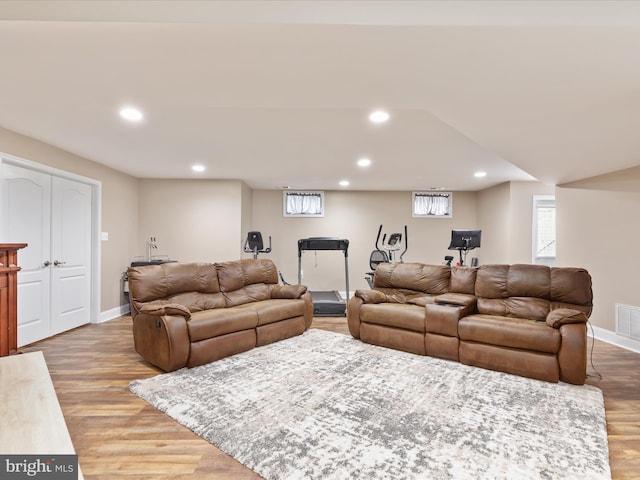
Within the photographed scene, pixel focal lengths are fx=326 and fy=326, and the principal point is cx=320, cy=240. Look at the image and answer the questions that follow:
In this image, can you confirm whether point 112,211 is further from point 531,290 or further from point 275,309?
point 531,290

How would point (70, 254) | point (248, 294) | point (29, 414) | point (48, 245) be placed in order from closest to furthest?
point (29, 414)
point (48, 245)
point (248, 294)
point (70, 254)

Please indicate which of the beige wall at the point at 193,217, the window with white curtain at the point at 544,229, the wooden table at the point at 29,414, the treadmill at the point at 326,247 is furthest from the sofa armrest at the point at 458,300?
the beige wall at the point at 193,217

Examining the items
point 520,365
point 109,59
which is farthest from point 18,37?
point 520,365

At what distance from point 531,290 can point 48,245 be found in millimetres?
5960

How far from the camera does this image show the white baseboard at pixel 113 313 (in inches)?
204

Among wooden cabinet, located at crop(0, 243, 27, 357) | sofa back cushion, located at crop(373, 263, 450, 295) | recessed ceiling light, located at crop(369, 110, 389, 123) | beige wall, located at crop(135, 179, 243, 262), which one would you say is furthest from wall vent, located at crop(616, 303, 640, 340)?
wooden cabinet, located at crop(0, 243, 27, 357)

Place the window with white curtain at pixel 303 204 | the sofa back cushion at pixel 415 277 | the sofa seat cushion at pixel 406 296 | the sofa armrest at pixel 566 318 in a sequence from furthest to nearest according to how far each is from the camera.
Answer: the window with white curtain at pixel 303 204, the sofa back cushion at pixel 415 277, the sofa seat cushion at pixel 406 296, the sofa armrest at pixel 566 318

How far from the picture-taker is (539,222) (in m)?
6.38

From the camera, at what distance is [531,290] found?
3.59 m

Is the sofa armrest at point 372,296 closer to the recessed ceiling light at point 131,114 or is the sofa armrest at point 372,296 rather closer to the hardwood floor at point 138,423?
the hardwood floor at point 138,423

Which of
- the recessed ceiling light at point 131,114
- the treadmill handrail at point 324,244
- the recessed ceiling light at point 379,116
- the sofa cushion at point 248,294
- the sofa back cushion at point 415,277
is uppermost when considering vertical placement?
the recessed ceiling light at point 379,116

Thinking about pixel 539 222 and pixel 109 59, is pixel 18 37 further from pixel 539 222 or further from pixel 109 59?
pixel 539 222

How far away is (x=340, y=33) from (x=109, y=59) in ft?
4.79

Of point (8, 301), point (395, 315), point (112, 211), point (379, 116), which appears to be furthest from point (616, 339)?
point (112, 211)
